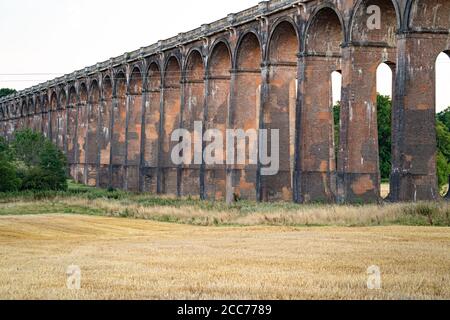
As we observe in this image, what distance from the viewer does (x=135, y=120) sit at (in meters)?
60.8

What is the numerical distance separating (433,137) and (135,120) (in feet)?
116

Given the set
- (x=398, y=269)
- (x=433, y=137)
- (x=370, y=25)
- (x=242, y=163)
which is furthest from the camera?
(x=242, y=163)

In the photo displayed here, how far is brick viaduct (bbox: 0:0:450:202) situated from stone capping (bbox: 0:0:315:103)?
11 cm

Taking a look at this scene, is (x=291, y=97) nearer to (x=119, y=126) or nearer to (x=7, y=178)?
(x=7, y=178)

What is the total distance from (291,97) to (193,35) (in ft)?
36.4

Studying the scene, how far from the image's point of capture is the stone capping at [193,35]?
39.1 meters

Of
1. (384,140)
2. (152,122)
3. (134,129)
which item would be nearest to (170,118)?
(152,122)

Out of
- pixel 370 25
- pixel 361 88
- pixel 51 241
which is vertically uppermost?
pixel 370 25

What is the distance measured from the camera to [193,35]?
49.4 m

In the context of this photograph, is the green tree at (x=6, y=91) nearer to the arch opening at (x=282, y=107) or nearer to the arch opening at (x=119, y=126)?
the arch opening at (x=119, y=126)

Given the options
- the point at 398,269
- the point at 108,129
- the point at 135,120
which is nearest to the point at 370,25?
the point at 398,269

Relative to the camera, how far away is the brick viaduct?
28500 millimetres

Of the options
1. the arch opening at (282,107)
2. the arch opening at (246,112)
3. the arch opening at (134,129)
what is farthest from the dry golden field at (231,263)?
the arch opening at (134,129)
